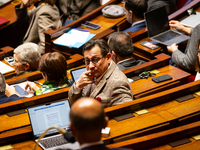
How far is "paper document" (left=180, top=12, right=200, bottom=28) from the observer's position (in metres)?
3.73

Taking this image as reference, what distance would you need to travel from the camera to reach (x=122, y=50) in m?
2.97

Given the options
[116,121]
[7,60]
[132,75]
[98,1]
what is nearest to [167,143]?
[116,121]

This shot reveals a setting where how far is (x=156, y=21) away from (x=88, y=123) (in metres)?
2.60

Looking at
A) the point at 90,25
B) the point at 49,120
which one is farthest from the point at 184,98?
the point at 90,25

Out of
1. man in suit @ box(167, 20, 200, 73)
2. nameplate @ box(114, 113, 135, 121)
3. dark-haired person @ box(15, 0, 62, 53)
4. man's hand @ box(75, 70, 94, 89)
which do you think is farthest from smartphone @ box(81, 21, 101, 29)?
nameplate @ box(114, 113, 135, 121)

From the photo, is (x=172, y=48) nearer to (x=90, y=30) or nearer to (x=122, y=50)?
(x=122, y=50)

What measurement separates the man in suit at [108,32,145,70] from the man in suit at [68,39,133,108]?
630 millimetres

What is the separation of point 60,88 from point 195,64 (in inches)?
52.9

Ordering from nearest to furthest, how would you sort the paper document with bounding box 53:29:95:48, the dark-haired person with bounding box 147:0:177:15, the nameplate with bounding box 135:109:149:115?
the nameplate with bounding box 135:109:149:115
the paper document with bounding box 53:29:95:48
the dark-haired person with bounding box 147:0:177:15

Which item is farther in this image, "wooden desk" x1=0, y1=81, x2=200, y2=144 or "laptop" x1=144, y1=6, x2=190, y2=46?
"laptop" x1=144, y1=6, x2=190, y2=46

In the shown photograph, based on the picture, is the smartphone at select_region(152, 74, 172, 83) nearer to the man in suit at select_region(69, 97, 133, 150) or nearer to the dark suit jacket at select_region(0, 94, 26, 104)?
the dark suit jacket at select_region(0, 94, 26, 104)

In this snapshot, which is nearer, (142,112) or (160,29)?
(142,112)

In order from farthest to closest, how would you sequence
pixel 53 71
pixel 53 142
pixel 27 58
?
1. pixel 27 58
2. pixel 53 71
3. pixel 53 142

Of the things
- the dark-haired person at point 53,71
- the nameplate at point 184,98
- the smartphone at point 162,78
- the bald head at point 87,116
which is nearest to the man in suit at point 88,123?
the bald head at point 87,116
